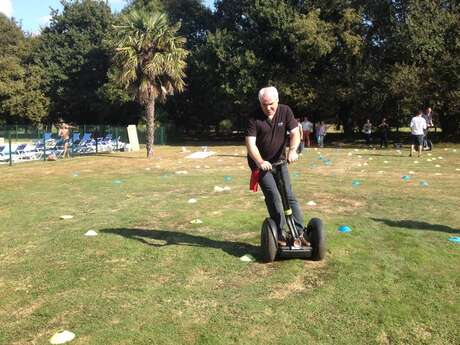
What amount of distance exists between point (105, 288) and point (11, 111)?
4431 centimetres

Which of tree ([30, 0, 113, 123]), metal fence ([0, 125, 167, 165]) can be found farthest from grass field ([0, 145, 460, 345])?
tree ([30, 0, 113, 123])

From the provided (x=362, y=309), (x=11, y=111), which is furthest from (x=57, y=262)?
(x=11, y=111)

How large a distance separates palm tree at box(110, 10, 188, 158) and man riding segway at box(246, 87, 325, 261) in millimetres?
16971

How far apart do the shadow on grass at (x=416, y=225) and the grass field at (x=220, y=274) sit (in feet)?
0.05

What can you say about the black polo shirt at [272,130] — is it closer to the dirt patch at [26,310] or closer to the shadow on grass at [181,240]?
the shadow on grass at [181,240]

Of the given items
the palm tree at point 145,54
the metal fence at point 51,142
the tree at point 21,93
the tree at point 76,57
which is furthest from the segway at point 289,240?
the tree at point 21,93

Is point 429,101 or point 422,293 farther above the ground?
point 429,101

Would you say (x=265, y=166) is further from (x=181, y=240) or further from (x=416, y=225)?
(x=416, y=225)

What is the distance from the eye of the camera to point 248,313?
391 centimetres

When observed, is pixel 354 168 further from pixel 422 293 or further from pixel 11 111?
pixel 11 111

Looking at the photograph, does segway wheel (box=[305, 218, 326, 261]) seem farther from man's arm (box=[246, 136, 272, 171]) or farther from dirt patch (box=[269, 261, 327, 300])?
man's arm (box=[246, 136, 272, 171])

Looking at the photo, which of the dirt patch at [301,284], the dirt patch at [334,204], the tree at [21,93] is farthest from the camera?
the tree at [21,93]

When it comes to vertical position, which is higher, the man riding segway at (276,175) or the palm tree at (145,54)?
the palm tree at (145,54)

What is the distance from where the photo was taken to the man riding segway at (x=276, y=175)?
5.02 meters
